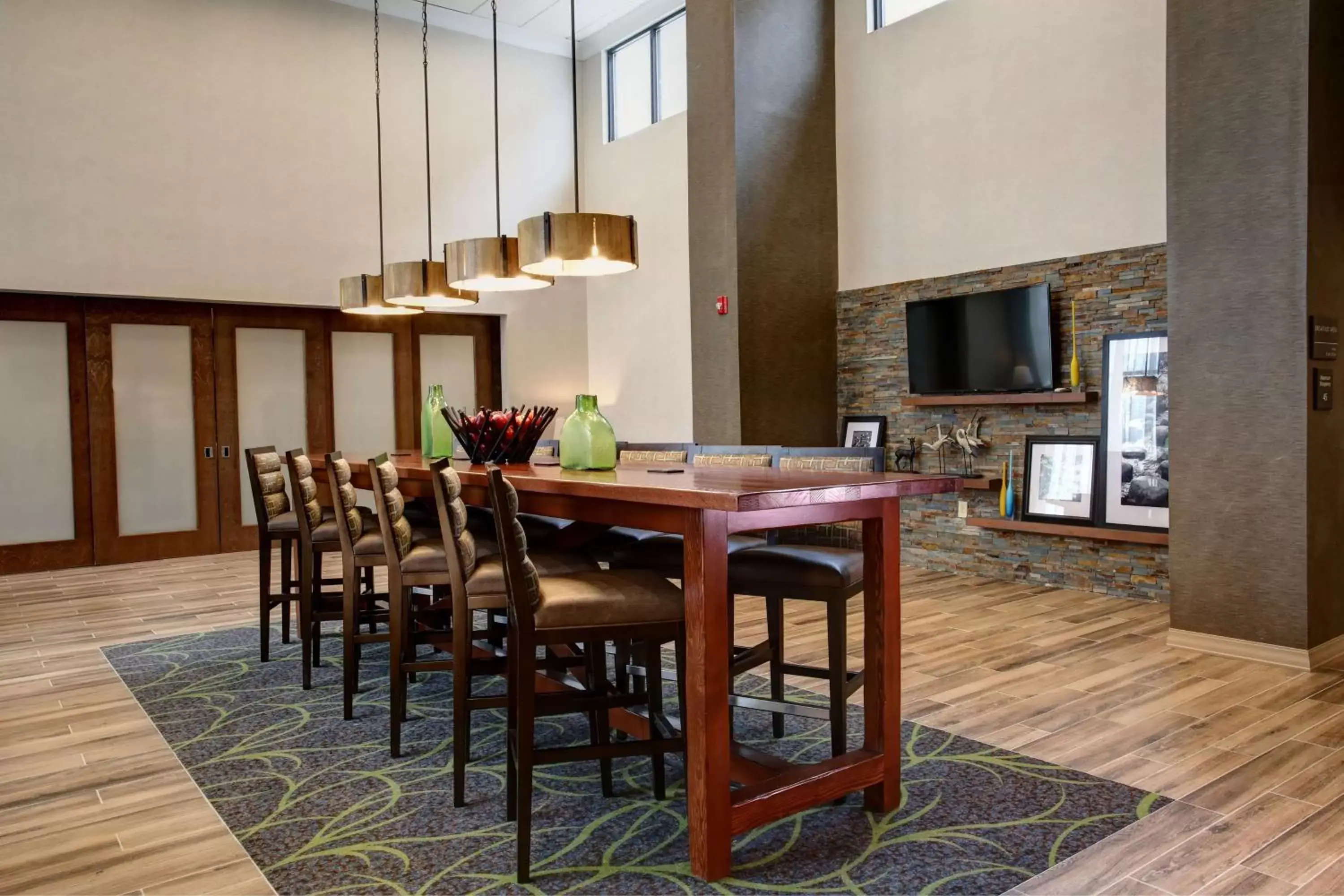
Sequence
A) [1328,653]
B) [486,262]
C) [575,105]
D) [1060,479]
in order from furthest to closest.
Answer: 1. [1060,479]
2. [486,262]
3. [1328,653]
4. [575,105]

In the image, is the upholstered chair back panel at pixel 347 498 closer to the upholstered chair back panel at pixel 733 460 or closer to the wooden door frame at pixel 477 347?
the upholstered chair back panel at pixel 733 460

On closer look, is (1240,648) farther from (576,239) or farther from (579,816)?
(576,239)

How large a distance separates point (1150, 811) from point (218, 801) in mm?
2639

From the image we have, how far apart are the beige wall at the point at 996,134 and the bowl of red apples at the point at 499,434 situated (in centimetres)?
357

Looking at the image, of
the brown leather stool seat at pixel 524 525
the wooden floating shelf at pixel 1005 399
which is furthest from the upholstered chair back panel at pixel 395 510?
the wooden floating shelf at pixel 1005 399

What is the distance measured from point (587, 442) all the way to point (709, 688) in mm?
1227

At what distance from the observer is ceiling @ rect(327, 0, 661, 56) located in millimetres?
8289

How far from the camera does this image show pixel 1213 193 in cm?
414

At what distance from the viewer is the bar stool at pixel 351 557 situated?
346cm

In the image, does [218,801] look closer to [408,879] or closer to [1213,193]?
[408,879]

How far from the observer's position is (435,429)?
4.25 metres

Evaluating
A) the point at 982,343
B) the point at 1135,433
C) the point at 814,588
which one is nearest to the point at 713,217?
the point at 982,343

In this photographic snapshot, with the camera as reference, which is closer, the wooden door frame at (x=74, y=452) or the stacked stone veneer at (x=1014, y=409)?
the stacked stone veneer at (x=1014, y=409)

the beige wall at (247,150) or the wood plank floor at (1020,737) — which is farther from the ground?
the beige wall at (247,150)
